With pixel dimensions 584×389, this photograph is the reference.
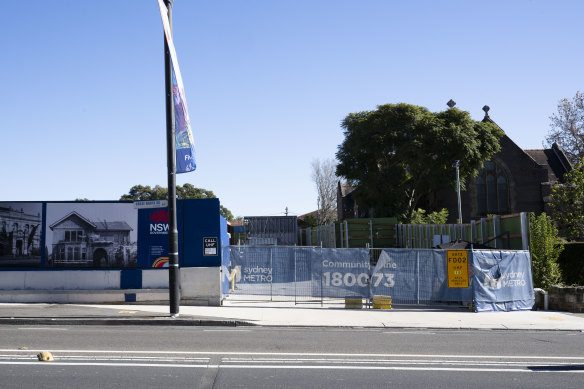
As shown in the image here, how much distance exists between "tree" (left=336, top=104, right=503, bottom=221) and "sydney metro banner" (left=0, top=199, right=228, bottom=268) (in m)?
33.0

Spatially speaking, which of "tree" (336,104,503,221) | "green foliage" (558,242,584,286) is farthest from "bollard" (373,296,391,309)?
"tree" (336,104,503,221)

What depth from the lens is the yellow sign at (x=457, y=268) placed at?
1753 cm

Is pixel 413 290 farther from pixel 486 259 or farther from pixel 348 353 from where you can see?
pixel 348 353

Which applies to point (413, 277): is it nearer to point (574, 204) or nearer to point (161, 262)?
point (161, 262)

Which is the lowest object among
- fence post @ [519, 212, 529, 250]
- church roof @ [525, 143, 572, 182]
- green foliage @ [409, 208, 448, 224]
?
fence post @ [519, 212, 529, 250]

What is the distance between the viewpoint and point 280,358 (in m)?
9.15

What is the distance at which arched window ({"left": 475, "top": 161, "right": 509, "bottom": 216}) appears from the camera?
5419 cm

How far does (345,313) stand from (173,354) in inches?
321

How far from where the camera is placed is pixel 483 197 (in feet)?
180

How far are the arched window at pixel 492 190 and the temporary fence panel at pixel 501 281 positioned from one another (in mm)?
37406

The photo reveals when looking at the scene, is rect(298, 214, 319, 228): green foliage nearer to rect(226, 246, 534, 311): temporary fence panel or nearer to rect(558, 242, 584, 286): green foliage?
rect(558, 242, 584, 286): green foliage

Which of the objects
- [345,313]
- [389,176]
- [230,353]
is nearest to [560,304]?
[345,313]

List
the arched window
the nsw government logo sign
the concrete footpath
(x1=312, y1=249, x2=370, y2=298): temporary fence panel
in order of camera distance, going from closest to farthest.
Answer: the concrete footpath, the nsw government logo sign, (x1=312, y1=249, x2=370, y2=298): temporary fence panel, the arched window

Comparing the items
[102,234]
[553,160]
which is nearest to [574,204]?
[102,234]
